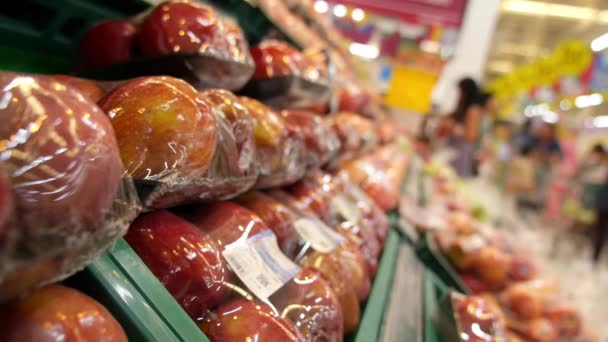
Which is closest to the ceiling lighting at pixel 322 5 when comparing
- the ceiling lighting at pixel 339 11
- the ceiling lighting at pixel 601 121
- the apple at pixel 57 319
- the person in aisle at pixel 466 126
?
the ceiling lighting at pixel 339 11

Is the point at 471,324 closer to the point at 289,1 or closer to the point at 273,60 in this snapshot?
the point at 273,60

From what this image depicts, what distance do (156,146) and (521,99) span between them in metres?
14.4

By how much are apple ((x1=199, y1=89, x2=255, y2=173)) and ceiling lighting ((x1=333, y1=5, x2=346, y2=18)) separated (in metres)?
4.51

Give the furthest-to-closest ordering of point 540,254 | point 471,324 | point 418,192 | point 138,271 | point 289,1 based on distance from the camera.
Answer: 1. point 540,254
2. point 418,192
3. point 289,1
4. point 471,324
5. point 138,271

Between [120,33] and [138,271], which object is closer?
[138,271]

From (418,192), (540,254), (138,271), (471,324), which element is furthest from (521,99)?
(138,271)

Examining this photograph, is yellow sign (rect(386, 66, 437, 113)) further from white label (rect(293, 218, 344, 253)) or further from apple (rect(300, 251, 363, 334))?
apple (rect(300, 251, 363, 334))

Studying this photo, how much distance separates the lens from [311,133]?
1397 millimetres

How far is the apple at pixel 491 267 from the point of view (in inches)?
93.0

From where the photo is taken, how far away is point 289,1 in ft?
7.85

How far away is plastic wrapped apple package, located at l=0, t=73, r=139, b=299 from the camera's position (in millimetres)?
424

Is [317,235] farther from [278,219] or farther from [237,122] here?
[237,122]

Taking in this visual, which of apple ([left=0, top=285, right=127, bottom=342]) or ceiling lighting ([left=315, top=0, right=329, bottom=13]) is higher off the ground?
ceiling lighting ([left=315, top=0, right=329, bottom=13])

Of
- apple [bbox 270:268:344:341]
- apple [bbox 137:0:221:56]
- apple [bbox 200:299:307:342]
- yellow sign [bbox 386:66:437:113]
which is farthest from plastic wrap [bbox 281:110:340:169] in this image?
yellow sign [bbox 386:66:437:113]
